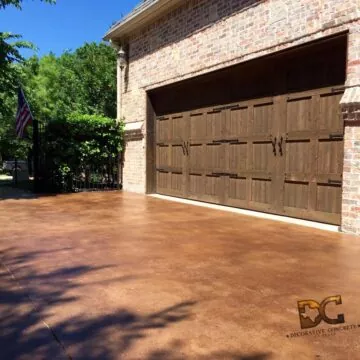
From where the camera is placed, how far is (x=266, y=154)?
7.23m

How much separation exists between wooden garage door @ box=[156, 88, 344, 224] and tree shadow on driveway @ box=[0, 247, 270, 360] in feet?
12.6

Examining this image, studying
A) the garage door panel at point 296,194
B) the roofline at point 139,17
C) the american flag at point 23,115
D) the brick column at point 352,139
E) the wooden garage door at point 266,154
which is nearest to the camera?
the brick column at point 352,139

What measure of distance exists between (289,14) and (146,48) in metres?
4.89

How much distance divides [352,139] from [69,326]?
14.6 ft

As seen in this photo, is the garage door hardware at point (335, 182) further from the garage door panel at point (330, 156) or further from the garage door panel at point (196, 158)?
the garage door panel at point (196, 158)

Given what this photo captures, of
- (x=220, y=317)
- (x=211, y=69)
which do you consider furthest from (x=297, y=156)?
(x=220, y=317)

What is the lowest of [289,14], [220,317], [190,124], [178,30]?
[220,317]

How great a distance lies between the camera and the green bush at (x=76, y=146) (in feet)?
35.9

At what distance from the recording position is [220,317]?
9.09ft

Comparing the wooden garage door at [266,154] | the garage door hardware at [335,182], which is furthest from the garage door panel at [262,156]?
the garage door hardware at [335,182]

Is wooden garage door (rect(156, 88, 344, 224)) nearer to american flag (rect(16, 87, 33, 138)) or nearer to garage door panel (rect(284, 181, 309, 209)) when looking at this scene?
garage door panel (rect(284, 181, 309, 209))

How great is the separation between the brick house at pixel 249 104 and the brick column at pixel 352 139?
1 centimetres

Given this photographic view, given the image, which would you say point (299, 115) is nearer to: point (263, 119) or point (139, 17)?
point (263, 119)

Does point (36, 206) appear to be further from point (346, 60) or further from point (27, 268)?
point (346, 60)
